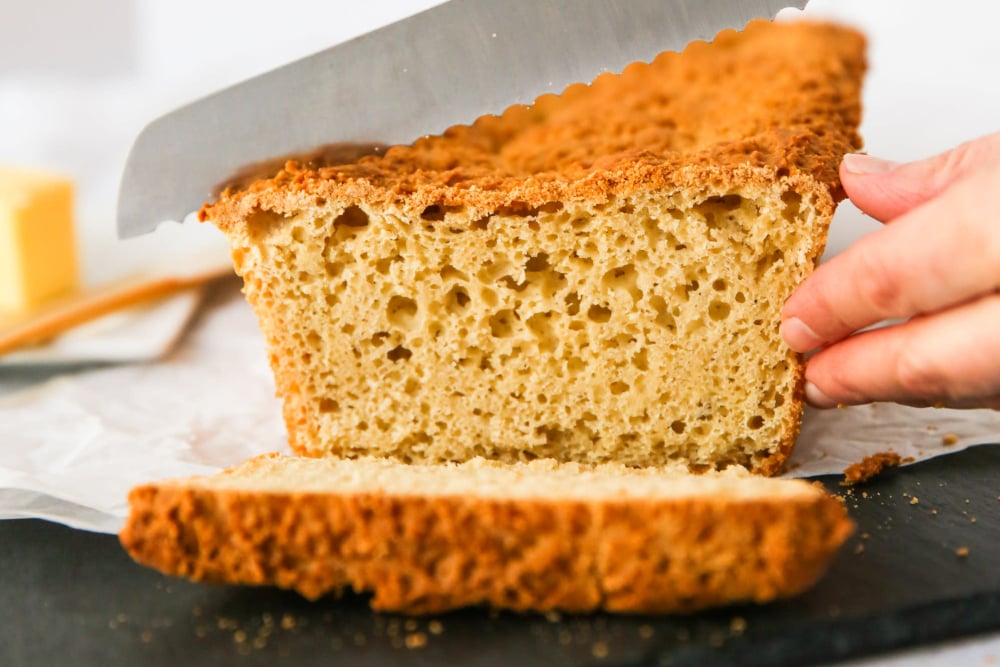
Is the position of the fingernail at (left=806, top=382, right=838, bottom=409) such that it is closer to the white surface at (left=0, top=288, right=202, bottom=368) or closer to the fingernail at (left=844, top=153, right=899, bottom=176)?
the fingernail at (left=844, top=153, right=899, bottom=176)

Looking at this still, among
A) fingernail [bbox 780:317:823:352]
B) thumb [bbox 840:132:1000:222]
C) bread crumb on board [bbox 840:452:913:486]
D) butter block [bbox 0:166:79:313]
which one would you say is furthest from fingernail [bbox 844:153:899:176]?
butter block [bbox 0:166:79:313]

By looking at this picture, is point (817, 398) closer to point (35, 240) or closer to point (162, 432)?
point (162, 432)

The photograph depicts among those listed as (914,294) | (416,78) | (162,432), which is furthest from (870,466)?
(162,432)

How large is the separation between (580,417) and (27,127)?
4635 mm

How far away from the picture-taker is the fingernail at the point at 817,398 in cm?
299

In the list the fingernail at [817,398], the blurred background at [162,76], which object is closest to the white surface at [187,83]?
the blurred background at [162,76]

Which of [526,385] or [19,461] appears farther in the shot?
[19,461]

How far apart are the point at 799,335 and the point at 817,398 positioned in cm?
25

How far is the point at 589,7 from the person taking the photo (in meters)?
3.08

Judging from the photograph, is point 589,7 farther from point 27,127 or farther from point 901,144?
point 27,127

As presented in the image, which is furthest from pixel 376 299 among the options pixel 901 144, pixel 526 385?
pixel 901 144

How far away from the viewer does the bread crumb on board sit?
304 centimetres

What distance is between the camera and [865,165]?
2.85 m

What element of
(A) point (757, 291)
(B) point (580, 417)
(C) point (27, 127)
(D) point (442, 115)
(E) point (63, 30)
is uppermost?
(E) point (63, 30)
